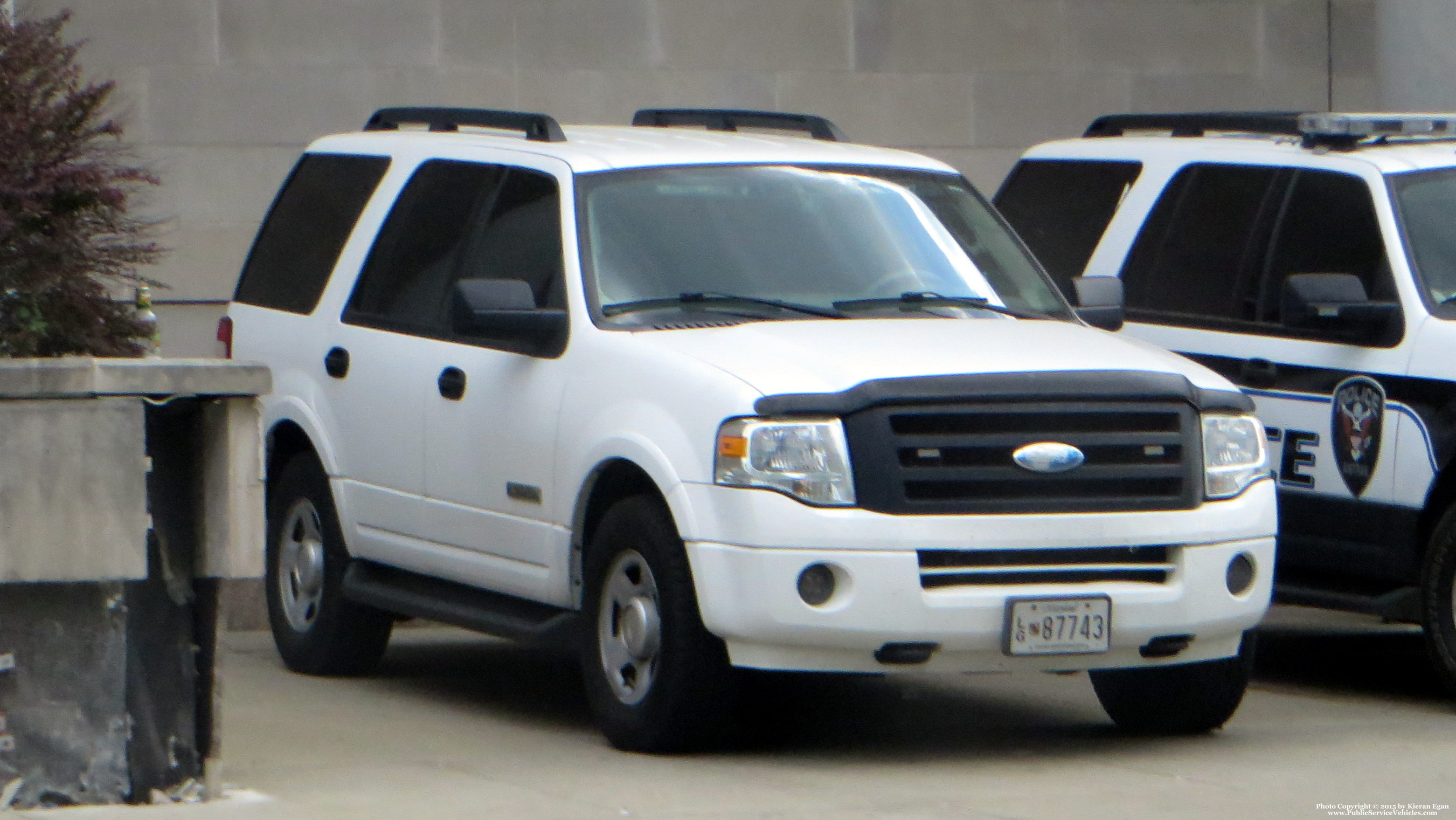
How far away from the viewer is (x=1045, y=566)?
731 centimetres

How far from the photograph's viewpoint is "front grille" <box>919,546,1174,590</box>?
23.7 ft

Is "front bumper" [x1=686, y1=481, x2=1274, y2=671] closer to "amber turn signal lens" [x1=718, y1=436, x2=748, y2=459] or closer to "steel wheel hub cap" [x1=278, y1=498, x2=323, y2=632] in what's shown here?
"amber turn signal lens" [x1=718, y1=436, x2=748, y2=459]

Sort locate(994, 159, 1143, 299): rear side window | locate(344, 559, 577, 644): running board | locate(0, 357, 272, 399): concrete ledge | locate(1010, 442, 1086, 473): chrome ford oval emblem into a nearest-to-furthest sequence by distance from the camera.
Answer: locate(0, 357, 272, 399): concrete ledge
locate(1010, 442, 1086, 473): chrome ford oval emblem
locate(344, 559, 577, 644): running board
locate(994, 159, 1143, 299): rear side window

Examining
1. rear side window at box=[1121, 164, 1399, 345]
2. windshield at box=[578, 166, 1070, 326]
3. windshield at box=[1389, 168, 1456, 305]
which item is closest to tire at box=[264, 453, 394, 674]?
windshield at box=[578, 166, 1070, 326]

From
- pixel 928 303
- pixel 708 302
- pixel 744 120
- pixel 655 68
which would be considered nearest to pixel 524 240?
pixel 708 302

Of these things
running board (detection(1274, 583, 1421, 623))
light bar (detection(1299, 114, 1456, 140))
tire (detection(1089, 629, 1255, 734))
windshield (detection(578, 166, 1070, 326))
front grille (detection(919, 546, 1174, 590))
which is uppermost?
light bar (detection(1299, 114, 1456, 140))

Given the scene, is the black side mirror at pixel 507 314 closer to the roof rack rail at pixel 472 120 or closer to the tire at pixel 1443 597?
the roof rack rail at pixel 472 120

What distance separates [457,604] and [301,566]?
1.32 metres

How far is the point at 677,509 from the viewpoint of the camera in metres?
7.33

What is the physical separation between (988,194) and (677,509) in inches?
289

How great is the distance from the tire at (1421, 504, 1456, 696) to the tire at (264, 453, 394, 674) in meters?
3.81

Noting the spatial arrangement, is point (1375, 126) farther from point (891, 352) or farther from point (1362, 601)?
point (891, 352)

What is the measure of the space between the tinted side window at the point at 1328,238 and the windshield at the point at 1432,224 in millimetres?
105

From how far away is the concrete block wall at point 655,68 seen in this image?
12.8 m
